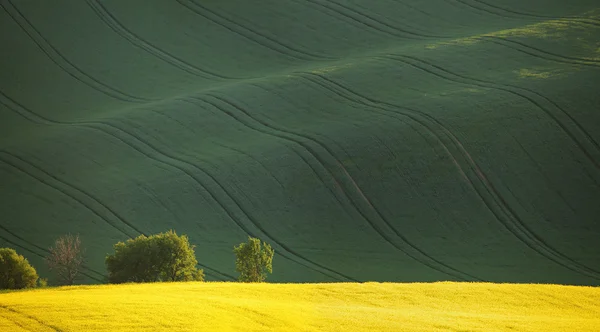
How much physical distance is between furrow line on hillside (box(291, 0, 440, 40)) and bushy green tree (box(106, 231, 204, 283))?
39.7 metres

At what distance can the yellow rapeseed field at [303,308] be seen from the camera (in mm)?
18578

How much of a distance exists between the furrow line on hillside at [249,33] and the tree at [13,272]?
38.2m

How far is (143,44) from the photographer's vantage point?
218ft

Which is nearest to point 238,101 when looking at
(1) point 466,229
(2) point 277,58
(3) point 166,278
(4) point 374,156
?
(2) point 277,58

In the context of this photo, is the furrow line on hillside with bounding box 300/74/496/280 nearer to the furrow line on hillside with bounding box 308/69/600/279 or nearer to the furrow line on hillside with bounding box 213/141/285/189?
the furrow line on hillside with bounding box 308/69/600/279

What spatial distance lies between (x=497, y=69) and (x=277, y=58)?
16008 millimetres

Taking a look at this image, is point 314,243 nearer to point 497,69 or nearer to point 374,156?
point 374,156

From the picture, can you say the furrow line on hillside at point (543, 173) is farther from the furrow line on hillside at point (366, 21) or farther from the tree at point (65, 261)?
the tree at point (65, 261)

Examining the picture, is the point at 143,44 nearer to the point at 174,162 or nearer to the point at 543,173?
the point at 174,162

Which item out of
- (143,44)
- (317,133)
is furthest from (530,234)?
(143,44)

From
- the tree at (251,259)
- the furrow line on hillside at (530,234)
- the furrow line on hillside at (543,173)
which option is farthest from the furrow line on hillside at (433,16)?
the tree at (251,259)

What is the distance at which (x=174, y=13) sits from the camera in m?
69.4

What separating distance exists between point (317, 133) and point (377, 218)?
8513mm

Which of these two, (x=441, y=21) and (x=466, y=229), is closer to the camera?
(x=466, y=229)
